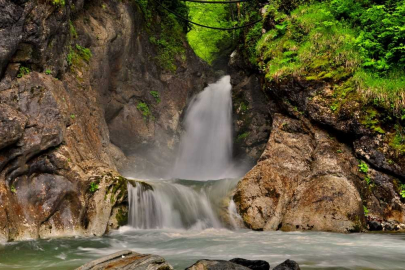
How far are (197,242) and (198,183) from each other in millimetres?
4374

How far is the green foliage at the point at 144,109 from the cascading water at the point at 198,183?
2850 mm

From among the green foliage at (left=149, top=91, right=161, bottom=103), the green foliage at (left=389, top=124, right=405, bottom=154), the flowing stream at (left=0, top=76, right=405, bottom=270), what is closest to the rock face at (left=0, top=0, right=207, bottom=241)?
the flowing stream at (left=0, top=76, right=405, bottom=270)

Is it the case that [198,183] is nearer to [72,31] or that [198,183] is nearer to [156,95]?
[156,95]

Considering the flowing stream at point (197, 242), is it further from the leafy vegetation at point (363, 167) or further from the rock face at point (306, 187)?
the leafy vegetation at point (363, 167)

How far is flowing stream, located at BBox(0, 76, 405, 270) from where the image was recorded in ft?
18.6

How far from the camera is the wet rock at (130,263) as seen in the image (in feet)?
12.0

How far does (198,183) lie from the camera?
1202cm

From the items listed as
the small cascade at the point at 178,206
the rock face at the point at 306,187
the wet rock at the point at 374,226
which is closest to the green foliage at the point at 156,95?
the small cascade at the point at 178,206

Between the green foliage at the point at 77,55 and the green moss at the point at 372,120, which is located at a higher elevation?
the green foliage at the point at 77,55

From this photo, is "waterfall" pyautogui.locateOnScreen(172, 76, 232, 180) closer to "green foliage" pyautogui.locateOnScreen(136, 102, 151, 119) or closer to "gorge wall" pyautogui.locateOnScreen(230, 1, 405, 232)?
"green foliage" pyautogui.locateOnScreen(136, 102, 151, 119)

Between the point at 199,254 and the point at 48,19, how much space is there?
743 centimetres

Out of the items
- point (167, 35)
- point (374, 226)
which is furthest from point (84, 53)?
point (374, 226)

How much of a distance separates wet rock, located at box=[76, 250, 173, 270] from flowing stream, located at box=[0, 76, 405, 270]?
1.55m

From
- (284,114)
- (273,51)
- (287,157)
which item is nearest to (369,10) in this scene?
(273,51)
